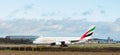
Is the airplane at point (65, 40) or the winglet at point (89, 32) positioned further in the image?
the winglet at point (89, 32)

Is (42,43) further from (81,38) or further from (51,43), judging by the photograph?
(81,38)

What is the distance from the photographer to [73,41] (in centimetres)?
12700

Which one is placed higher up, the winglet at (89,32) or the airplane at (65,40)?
the winglet at (89,32)

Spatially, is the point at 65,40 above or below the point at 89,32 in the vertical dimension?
below

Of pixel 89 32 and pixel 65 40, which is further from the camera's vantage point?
pixel 89 32

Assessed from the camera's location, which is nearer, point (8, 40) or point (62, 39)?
point (62, 39)

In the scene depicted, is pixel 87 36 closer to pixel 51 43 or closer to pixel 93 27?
pixel 93 27

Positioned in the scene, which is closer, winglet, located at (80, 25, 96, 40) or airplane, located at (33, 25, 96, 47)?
airplane, located at (33, 25, 96, 47)

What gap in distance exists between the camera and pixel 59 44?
4953 inches

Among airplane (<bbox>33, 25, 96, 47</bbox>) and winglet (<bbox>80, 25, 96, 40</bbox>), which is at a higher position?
winglet (<bbox>80, 25, 96, 40</bbox>)

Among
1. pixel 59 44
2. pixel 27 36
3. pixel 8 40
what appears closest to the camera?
pixel 59 44

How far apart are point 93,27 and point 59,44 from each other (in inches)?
555

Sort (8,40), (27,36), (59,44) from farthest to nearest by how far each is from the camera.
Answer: (27,36), (8,40), (59,44)

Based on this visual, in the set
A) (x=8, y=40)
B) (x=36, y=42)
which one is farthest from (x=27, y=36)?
(x=36, y=42)
